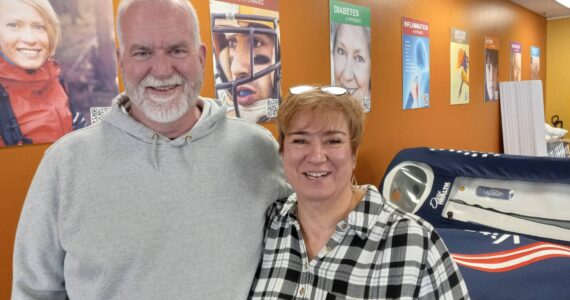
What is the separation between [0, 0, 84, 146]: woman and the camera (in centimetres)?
169

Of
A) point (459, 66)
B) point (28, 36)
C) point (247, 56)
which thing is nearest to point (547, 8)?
point (459, 66)

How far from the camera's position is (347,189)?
54.2 inches

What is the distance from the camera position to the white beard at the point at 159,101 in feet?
4.00

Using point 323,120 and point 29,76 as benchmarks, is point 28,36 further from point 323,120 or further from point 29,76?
point 323,120

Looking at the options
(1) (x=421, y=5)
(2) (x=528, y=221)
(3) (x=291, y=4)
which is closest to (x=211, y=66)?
(3) (x=291, y=4)

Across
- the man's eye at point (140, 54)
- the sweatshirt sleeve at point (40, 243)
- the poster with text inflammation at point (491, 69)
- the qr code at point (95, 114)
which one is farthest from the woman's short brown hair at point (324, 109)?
the poster with text inflammation at point (491, 69)

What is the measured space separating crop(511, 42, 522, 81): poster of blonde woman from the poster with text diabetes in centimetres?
321

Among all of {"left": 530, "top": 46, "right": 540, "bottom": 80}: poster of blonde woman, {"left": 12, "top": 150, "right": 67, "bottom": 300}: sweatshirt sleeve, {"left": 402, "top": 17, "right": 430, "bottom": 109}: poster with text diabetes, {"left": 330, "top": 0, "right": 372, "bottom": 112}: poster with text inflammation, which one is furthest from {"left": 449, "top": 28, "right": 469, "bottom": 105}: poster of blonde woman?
{"left": 12, "top": 150, "right": 67, "bottom": 300}: sweatshirt sleeve

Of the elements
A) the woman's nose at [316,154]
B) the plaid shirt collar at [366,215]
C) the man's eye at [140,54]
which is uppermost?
the man's eye at [140,54]

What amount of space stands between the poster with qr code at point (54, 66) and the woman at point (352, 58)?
181cm

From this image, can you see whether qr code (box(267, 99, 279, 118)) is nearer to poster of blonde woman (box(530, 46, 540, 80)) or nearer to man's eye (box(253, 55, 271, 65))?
man's eye (box(253, 55, 271, 65))

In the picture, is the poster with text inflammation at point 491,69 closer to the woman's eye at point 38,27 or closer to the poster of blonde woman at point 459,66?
the poster of blonde woman at point 459,66

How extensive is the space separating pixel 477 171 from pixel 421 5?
215 centimetres

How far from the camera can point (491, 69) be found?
620 cm
